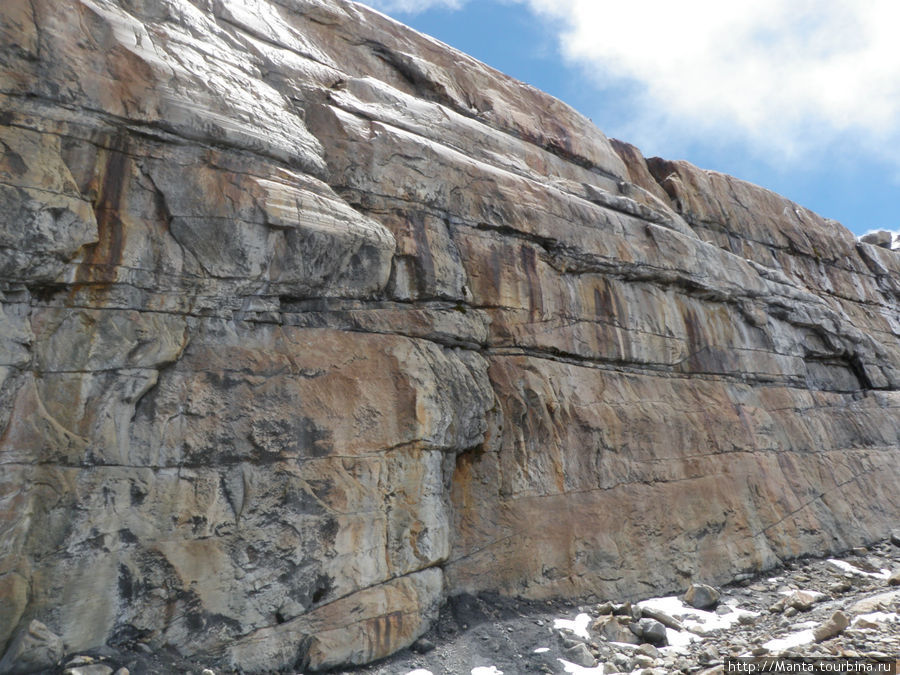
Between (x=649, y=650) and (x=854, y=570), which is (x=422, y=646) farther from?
(x=854, y=570)

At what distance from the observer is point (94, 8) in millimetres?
9891

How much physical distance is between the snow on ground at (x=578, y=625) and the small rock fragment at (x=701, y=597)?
2565 mm

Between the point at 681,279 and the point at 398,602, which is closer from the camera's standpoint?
the point at 398,602

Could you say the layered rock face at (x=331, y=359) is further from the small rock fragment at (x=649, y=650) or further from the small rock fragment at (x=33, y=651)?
the small rock fragment at (x=649, y=650)

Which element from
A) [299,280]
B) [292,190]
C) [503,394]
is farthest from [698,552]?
[292,190]

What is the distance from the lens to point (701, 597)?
12.5 meters

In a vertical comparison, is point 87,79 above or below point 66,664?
above

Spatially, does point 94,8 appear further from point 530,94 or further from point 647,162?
point 647,162

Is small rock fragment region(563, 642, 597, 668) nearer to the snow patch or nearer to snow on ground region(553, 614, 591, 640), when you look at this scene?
snow on ground region(553, 614, 591, 640)

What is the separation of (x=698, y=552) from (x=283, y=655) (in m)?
9.42

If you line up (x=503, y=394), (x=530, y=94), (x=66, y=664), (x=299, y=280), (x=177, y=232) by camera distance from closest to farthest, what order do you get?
(x=66, y=664)
(x=177, y=232)
(x=299, y=280)
(x=503, y=394)
(x=530, y=94)

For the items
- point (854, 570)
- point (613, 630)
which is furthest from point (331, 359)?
point (854, 570)

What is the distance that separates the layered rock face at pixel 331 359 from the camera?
8.45m

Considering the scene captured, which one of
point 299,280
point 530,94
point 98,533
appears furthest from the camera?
point 530,94
